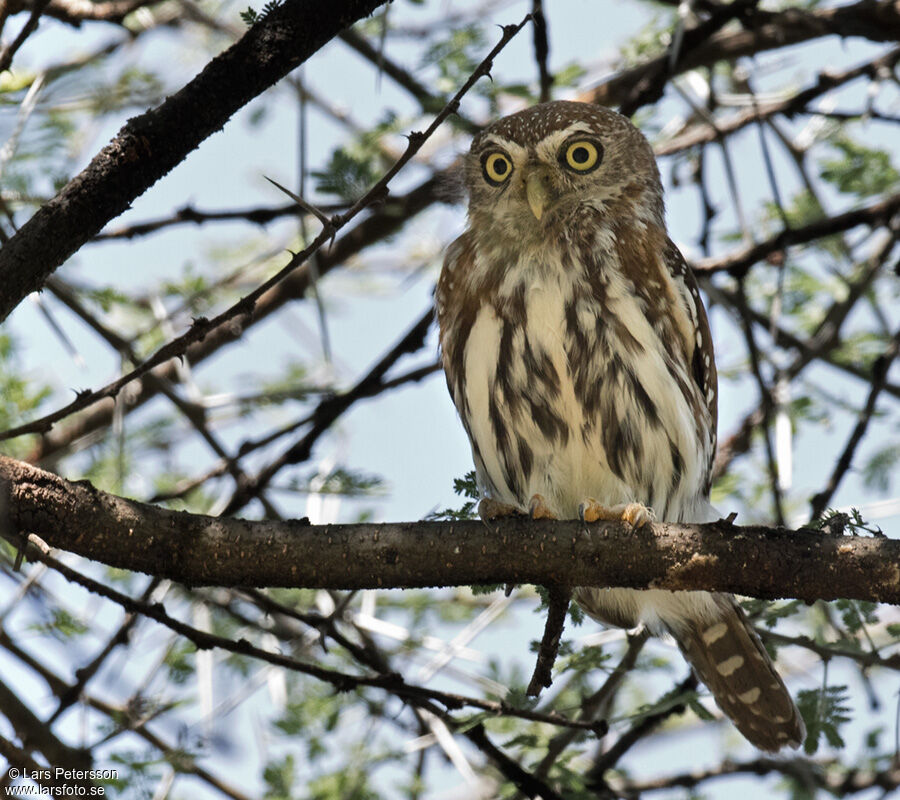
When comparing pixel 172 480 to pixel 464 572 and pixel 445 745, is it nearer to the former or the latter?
pixel 445 745

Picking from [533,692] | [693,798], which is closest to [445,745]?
[533,692]

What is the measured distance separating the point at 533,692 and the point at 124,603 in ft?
3.53

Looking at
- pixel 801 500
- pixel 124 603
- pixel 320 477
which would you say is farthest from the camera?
pixel 801 500

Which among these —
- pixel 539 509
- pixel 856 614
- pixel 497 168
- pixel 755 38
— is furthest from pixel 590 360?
pixel 755 38

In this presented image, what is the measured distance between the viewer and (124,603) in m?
2.90

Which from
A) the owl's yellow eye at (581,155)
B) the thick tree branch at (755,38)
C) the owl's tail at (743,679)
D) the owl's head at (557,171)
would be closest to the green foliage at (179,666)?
the owl's tail at (743,679)

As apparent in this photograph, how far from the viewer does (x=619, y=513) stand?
3129 millimetres

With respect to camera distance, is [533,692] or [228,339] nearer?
[533,692]

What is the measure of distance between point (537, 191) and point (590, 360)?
2.30ft

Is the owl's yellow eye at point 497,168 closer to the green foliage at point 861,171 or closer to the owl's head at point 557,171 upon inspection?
the owl's head at point 557,171

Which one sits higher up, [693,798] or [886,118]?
[886,118]

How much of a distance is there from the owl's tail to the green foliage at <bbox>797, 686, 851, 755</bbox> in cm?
10

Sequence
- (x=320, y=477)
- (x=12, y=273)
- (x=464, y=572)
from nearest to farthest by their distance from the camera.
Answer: (x=12, y=273) → (x=464, y=572) → (x=320, y=477)

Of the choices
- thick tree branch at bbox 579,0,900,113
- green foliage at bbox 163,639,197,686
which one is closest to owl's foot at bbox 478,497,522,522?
green foliage at bbox 163,639,197,686
